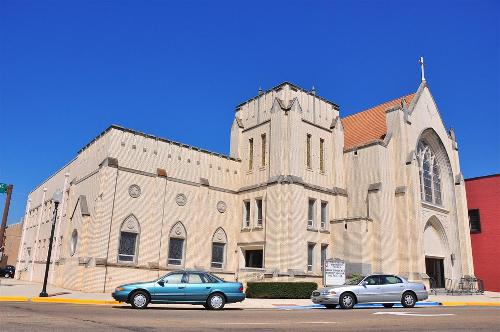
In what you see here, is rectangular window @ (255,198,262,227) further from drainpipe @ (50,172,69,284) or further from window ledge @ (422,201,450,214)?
drainpipe @ (50,172,69,284)

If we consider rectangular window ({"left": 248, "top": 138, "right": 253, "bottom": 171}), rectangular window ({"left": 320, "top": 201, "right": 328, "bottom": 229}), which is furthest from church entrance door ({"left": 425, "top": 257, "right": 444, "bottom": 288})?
rectangular window ({"left": 248, "top": 138, "right": 253, "bottom": 171})

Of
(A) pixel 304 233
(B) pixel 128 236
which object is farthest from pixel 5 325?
(A) pixel 304 233

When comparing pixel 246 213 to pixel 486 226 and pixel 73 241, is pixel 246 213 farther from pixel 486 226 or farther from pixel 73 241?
pixel 486 226

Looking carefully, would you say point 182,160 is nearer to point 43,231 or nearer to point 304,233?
point 304,233

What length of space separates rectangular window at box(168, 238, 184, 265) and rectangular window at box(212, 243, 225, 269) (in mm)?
2661

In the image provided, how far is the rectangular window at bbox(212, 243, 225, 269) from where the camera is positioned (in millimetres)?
30859

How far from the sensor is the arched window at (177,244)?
94.6 feet

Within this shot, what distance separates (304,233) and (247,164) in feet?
23.9

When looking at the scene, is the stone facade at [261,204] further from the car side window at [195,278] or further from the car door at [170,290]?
the car door at [170,290]

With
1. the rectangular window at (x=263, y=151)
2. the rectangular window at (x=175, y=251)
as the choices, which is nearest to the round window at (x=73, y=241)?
the rectangular window at (x=175, y=251)

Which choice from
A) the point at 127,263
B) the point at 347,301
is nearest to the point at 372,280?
the point at 347,301

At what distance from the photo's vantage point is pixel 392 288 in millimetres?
17891

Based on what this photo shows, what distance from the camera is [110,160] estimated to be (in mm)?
26984

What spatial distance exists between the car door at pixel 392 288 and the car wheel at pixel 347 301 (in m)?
1.42
